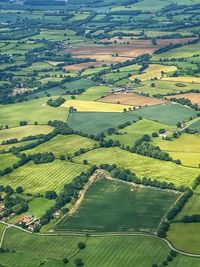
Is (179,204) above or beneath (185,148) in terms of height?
beneath

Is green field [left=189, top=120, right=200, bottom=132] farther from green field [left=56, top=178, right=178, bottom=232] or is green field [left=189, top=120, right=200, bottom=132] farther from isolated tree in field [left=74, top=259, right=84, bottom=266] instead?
isolated tree in field [left=74, top=259, right=84, bottom=266]

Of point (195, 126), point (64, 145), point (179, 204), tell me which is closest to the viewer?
point (179, 204)

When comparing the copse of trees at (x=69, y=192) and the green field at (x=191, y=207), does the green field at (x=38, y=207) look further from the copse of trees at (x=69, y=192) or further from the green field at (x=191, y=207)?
the green field at (x=191, y=207)

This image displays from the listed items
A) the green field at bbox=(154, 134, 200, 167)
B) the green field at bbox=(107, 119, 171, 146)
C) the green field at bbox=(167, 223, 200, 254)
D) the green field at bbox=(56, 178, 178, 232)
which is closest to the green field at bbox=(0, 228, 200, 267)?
the green field at bbox=(167, 223, 200, 254)

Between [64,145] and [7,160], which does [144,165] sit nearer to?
[64,145]

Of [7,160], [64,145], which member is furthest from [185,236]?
[7,160]

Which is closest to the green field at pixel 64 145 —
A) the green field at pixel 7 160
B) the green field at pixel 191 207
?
the green field at pixel 7 160

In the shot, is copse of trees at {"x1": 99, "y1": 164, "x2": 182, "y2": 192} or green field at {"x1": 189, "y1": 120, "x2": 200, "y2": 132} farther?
green field at {"x1": 189, "y1": 120, "x2": 200, "y2": 132}
